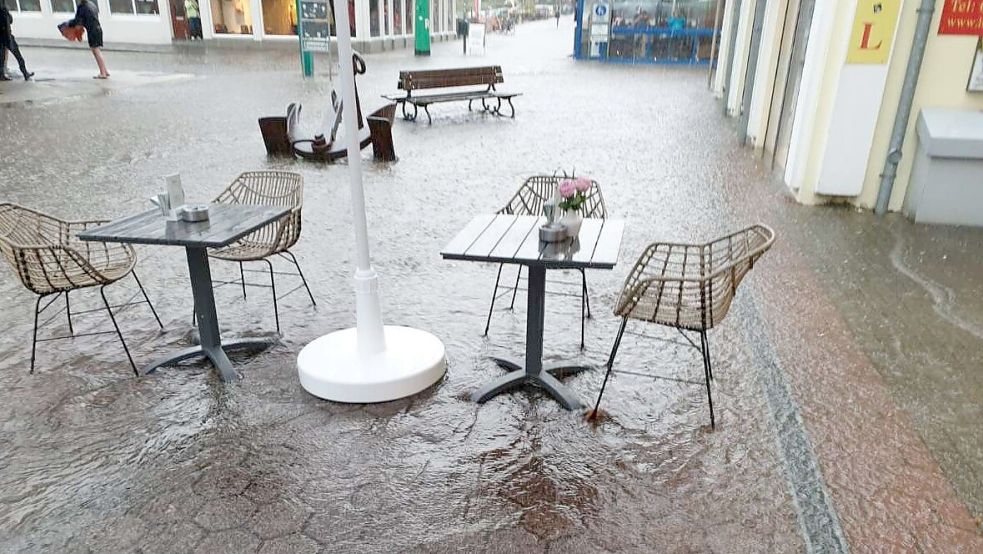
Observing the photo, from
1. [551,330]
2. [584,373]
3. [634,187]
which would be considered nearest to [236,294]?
[551,330]

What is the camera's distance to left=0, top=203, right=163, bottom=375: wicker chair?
3.31 m

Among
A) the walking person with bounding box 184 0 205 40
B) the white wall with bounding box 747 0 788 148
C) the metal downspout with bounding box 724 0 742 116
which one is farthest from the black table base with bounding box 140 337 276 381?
the walking person with bounding box 184 0 205 40

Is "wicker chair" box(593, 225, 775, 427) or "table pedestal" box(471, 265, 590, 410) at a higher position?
"wicker chair" box(593, 225, 775, 427)

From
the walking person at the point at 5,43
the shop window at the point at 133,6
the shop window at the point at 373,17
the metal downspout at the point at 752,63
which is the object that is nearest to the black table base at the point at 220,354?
the metal downspout at the point at 752,63

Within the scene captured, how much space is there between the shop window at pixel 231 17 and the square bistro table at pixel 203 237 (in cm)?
2438

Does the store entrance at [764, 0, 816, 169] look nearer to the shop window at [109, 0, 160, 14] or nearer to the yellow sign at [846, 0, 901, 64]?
the yellow sign at [846, 0, 901, 64]

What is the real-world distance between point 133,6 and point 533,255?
2748 centimetres

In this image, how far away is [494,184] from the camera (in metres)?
7.45

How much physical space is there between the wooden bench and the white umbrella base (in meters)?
8.30

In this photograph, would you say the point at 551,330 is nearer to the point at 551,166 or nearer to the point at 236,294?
the point at 236,294

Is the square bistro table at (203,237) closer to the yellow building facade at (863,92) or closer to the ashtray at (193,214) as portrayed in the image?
the ashtray at (193,214)

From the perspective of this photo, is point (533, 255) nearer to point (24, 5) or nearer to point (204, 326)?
point (204, 326)

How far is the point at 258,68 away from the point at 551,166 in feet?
43.3

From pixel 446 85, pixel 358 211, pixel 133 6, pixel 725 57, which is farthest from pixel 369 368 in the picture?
pixel 133 6
